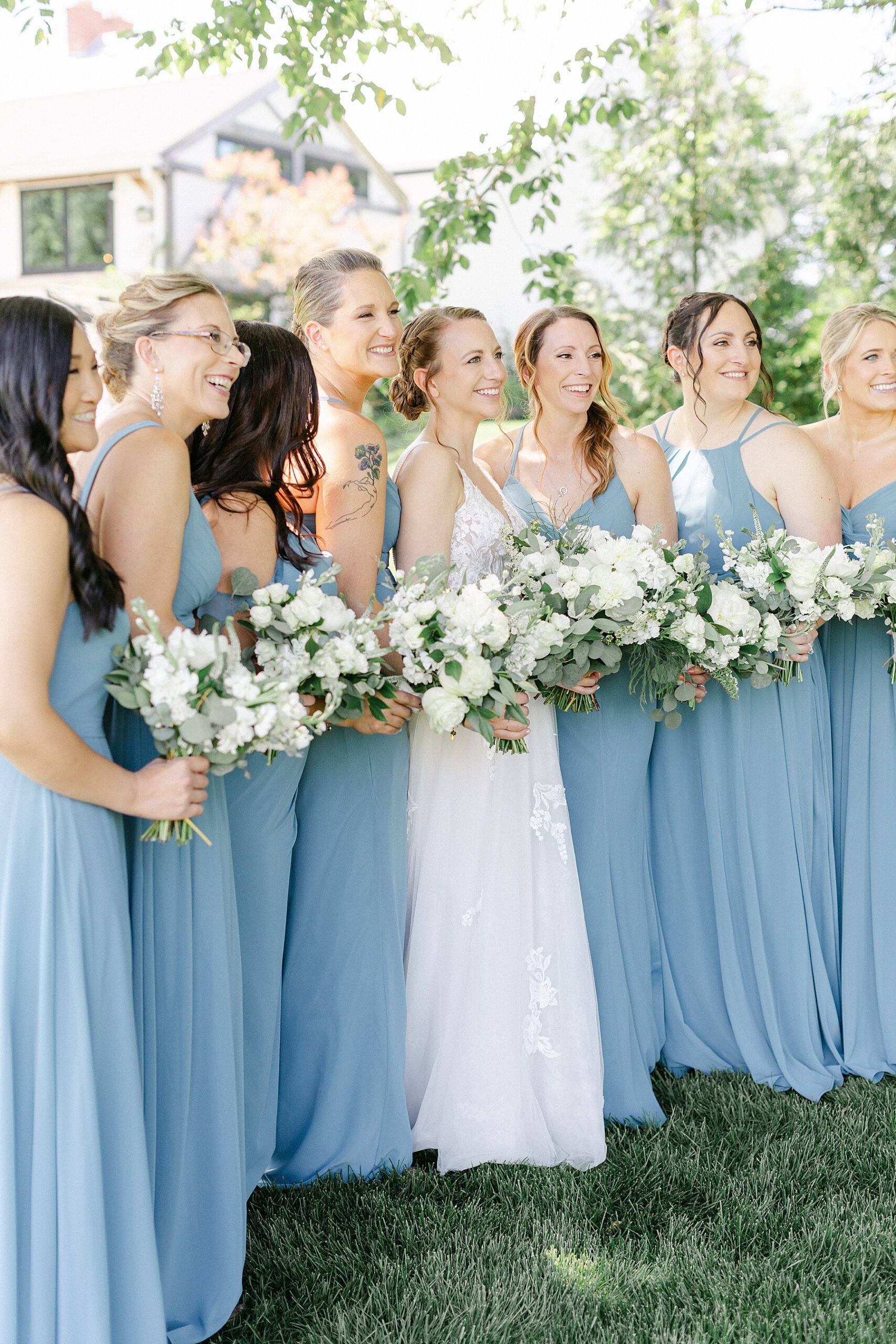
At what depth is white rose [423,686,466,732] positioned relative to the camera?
364cm

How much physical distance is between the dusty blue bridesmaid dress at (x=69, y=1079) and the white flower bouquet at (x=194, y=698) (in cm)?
10

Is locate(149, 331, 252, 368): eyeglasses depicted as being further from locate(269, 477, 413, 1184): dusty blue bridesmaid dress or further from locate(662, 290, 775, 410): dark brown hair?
locate(662, 290, 775, 410): dark brown hair

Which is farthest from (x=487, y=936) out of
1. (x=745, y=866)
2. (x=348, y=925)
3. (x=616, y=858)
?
(x=745, y=866)

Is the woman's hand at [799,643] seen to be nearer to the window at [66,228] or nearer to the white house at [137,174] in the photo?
the white house at [137,174]

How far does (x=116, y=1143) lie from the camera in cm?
275

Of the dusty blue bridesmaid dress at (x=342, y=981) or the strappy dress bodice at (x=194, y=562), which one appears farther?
the dusty blue bridesmaid dress at (x=342, y=981)

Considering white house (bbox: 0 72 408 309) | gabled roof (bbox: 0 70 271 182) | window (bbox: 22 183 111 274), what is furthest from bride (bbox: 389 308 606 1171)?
window (bbox: 22 183 111 274)

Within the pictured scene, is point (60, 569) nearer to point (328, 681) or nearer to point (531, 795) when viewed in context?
point (328, 681)

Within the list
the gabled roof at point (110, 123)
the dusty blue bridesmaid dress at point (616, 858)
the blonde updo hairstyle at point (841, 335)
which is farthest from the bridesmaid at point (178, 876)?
the gabled roof at point (110, 123)

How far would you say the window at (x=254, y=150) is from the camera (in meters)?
24.2

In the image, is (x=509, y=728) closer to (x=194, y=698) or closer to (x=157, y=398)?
(x=194, y=698)

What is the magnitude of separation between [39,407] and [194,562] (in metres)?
0.68

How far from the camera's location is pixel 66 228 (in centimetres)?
2406

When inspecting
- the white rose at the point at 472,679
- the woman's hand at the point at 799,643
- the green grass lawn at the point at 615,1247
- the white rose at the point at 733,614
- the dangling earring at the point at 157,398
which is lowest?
the green grass lawn at the point at 615,1247
